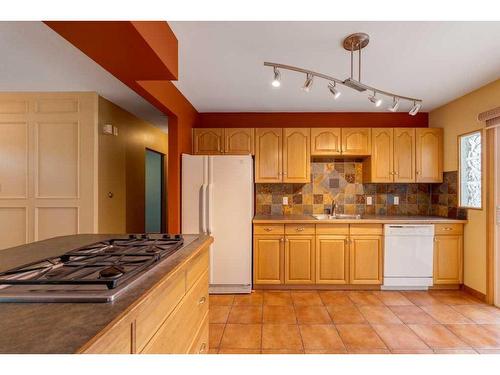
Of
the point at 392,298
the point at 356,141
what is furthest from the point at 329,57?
the point at 392,298

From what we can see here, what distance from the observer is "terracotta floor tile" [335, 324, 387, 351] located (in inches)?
88.9

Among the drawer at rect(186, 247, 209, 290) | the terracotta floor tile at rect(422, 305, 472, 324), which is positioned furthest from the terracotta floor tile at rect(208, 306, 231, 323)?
the terracotta floor tile at rect(422, 305, 472, 324)

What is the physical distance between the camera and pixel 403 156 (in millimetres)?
3727

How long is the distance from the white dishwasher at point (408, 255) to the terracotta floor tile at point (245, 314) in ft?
5.75

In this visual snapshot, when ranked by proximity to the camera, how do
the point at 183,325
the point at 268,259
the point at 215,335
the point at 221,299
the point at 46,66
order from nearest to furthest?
1. the point at 183,325
2. the point at 215,335
3. the point at 46,66
4. the point at 221,299
5. the point at 268,259

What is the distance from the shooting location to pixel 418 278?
11.2 feet

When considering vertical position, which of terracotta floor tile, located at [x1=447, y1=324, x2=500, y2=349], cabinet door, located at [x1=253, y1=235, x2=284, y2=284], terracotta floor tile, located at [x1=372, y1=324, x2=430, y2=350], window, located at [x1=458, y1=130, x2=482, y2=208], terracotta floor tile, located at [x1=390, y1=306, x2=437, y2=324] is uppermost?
window, located at [x1=458, y1=130, x2=482, y2=208]

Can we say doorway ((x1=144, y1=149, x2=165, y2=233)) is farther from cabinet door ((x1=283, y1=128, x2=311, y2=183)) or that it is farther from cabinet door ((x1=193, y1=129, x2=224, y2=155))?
cabinet door ((x1=283, y1=128, x2=311, y2=183))

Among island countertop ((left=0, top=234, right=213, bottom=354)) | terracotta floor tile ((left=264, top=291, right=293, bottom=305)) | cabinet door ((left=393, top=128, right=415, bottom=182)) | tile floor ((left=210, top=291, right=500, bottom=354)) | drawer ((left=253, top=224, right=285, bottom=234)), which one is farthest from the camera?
cabinet door ((left=393, top=128, right=415, bottom=182))

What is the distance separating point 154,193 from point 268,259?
10.4ft

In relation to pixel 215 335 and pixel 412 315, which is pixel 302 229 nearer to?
pixel 412 315

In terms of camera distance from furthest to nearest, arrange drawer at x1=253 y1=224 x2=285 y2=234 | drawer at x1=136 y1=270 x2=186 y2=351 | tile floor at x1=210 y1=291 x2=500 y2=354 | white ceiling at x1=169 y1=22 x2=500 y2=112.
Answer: drawer at x1=253 y1=224 x2=285 y2=234
tile floor at x1=210 y1=291 x2=500 y2=354
white ceiling at x1=169 y1=22 x2=500 y2=112
drawer at x1=136 y1=270 x2=186 y2=351

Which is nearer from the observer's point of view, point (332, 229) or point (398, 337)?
point (398, 337)

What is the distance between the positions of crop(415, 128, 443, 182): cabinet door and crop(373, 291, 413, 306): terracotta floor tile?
63.8 inches
